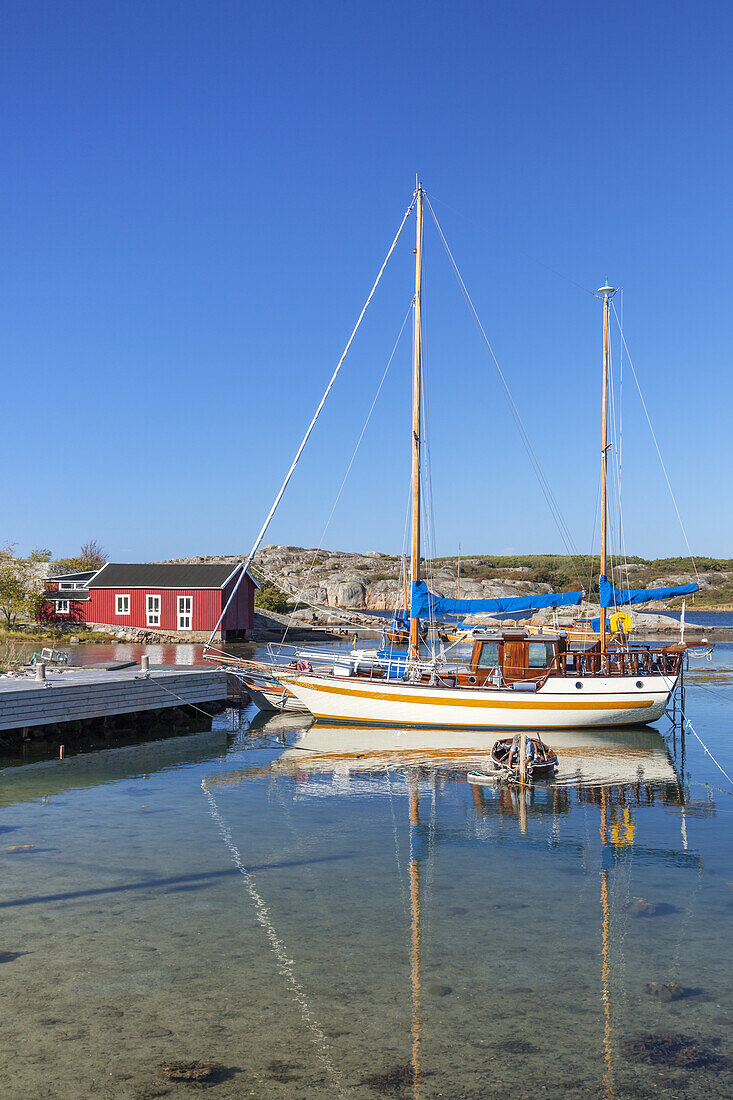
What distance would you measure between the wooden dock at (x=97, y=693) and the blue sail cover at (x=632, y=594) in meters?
15.1

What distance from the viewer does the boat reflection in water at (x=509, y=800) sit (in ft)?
33.4

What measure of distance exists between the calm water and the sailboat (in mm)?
6279

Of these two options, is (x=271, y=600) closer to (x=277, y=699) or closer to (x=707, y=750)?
(x=277, y=699)

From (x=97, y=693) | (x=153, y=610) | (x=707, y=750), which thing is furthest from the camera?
(x=153, y=610)

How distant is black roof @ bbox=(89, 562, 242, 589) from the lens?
56875 mm

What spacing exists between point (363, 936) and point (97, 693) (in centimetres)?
1712

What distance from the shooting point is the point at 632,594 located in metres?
36.5

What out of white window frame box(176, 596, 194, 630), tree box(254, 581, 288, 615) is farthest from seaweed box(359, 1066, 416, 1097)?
tree box(254, 581, 288, 615)

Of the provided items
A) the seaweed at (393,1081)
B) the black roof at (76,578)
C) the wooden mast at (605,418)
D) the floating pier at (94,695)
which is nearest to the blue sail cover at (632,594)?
the wooden mast at (605,418)

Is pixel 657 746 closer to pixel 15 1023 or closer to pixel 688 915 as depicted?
pixel 688 915

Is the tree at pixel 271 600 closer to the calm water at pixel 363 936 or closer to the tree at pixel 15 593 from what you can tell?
the tree at pixel 15 593

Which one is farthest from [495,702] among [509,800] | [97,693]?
[97,693]

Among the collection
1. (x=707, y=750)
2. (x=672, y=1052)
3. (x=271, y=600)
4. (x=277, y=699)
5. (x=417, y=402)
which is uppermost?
(x=417, y=402)

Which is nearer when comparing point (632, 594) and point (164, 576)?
point (632, 594)
